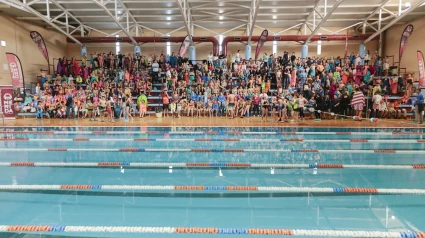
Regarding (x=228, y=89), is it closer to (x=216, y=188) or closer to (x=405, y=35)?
(x=405, y=35)

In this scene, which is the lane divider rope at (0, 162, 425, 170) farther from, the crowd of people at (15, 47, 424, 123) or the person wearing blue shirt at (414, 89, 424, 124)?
the person wearing blue shirt at (414, 89, 424, 124)

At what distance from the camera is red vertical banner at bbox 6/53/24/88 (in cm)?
1195

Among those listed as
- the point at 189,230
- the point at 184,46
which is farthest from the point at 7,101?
the point at 189,230

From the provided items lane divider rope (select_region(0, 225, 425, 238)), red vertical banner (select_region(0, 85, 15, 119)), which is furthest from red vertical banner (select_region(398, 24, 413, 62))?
red vertical banner (select_region(0, 85, 15, 119))

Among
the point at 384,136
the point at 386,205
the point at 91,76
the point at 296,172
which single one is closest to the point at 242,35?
the point at 91,76

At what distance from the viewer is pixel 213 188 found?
349cm

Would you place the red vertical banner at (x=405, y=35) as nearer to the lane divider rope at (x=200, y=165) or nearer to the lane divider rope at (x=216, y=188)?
the lane divider rope at (x=200, y=165)

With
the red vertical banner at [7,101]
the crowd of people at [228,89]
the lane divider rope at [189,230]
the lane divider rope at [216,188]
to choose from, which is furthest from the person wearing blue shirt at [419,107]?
the red vertical banner at [7,101]

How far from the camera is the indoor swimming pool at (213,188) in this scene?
8.78 feet

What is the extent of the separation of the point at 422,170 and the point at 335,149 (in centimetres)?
164

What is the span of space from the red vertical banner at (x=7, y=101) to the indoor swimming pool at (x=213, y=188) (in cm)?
616

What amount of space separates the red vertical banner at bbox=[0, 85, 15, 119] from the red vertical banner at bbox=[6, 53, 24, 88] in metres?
0.64

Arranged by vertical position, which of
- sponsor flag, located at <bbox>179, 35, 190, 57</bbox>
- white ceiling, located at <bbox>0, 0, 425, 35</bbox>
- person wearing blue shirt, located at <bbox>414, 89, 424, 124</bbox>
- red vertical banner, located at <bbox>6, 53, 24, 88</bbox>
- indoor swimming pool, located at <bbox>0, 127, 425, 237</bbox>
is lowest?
indoor swimming pool, located at <bbox>0, 127, 425, 237</bbox>

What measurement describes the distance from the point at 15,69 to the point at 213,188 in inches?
486
